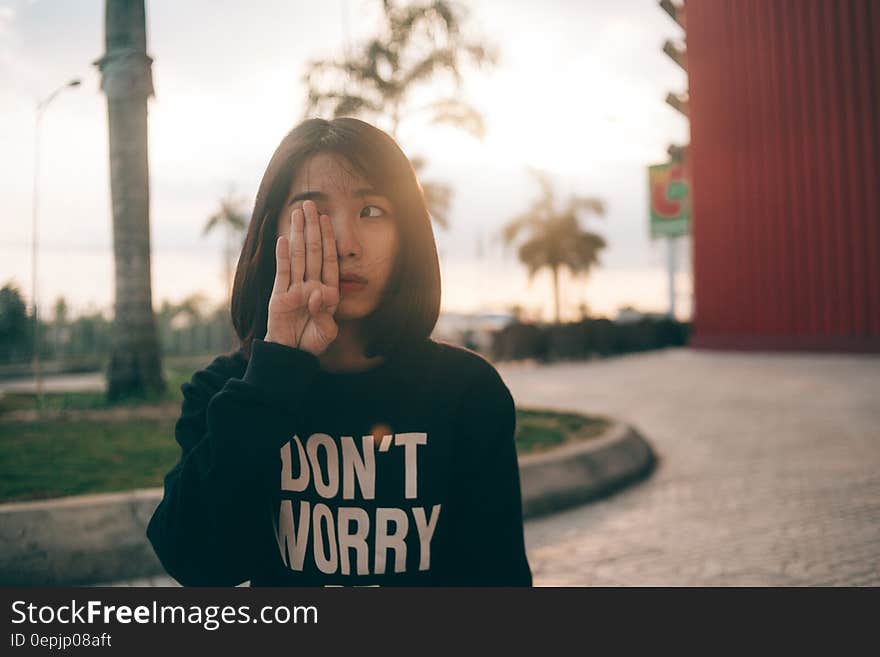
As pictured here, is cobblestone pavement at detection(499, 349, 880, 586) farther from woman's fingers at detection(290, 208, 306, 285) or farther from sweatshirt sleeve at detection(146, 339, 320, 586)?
woman's fingers at detection(290, 208, 306, 285)

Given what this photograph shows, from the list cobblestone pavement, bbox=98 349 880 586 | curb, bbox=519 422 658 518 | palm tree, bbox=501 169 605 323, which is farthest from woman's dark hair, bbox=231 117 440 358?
palm tree, bbox=501 169 605 323

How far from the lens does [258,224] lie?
142 centimetres

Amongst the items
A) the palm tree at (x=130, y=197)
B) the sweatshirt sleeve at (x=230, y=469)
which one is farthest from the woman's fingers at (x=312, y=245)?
the palm tree at (x=130, y=197)

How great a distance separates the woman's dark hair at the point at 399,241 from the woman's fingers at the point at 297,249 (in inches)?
5.7

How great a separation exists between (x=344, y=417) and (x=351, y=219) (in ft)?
1.20

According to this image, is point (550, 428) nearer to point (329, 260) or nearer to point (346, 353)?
point (346, 353)

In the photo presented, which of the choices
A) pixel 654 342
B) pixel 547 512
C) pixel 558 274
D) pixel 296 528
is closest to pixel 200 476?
pixel 296 528

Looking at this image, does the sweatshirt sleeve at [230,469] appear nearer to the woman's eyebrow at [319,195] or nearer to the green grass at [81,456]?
the woman's eyebrow at [319,195]

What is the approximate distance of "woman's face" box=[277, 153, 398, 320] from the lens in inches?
52.4

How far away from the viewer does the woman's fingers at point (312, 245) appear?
1265 mm

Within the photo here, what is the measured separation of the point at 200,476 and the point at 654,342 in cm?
2265

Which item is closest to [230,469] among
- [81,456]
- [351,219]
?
[351,219]

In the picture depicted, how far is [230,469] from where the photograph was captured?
124 centimetres

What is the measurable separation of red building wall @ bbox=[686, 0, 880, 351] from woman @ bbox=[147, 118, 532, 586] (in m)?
13.6
